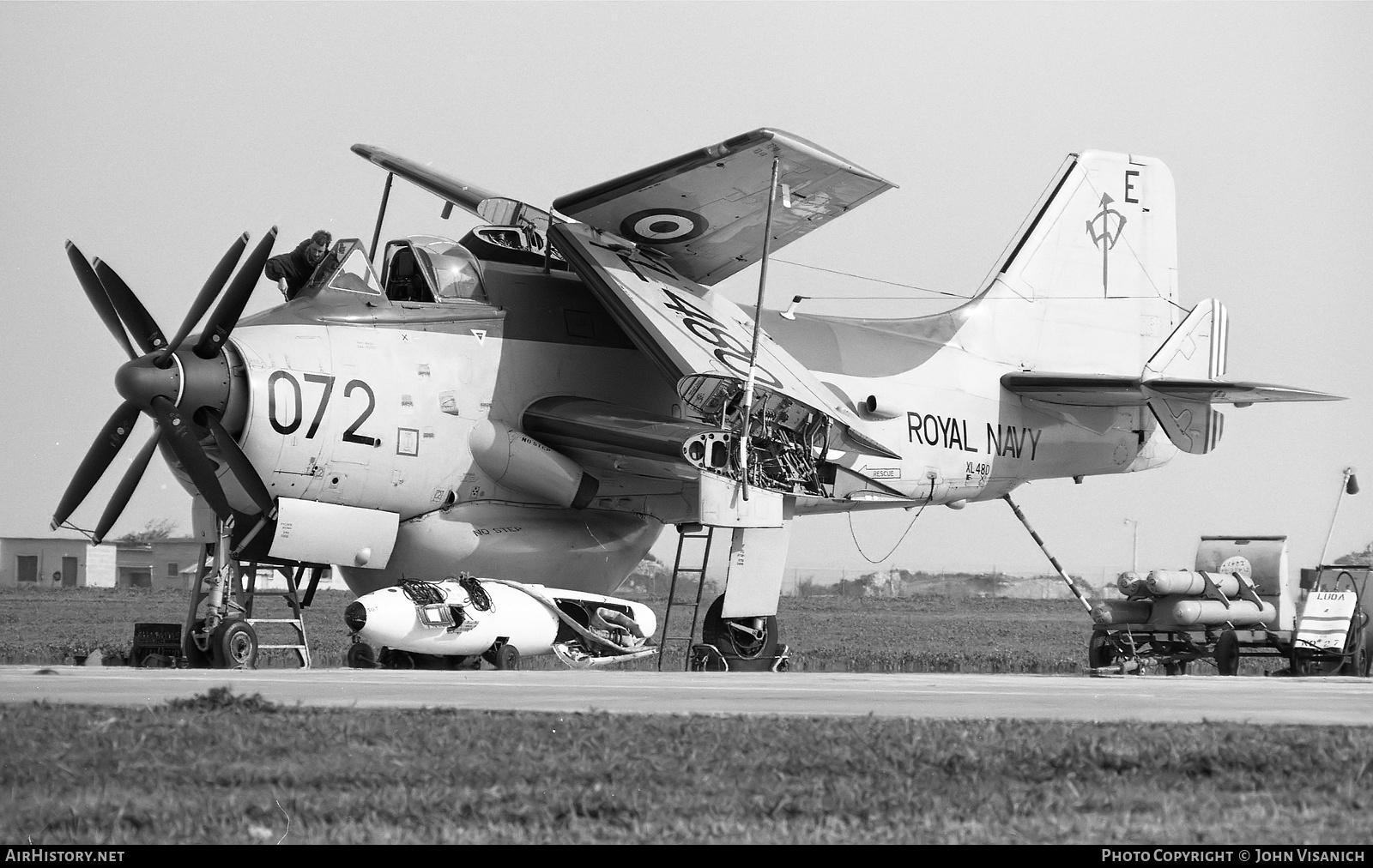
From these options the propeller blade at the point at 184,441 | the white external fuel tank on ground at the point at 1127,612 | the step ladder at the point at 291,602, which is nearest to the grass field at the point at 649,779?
the propeller blade at the point at 184,441

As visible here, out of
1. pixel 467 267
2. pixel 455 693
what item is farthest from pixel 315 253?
pixel 455 693

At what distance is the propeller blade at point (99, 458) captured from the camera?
52.3 feet

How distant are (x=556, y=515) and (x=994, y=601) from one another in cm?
5943

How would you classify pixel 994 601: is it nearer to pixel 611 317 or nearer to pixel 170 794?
pixel 611 317

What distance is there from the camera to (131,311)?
16062 mm

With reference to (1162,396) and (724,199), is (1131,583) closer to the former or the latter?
(1162,396)

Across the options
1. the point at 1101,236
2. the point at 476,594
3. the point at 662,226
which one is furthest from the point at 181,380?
the point at 1101,236

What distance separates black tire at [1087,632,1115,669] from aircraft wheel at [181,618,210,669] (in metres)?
12.3

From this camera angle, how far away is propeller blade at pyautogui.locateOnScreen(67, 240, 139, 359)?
16375 mm

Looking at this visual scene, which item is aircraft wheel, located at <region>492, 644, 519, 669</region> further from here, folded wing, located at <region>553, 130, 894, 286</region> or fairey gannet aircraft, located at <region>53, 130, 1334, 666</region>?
folded wing, located at <region>553, 130, 894, 286</region>

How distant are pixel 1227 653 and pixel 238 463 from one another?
1313 centimetres

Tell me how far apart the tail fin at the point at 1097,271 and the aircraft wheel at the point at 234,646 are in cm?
1400

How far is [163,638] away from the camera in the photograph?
17.4 metres

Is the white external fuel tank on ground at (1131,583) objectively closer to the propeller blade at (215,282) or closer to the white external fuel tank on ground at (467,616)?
the white external fuel tank on ground at (467,616)
